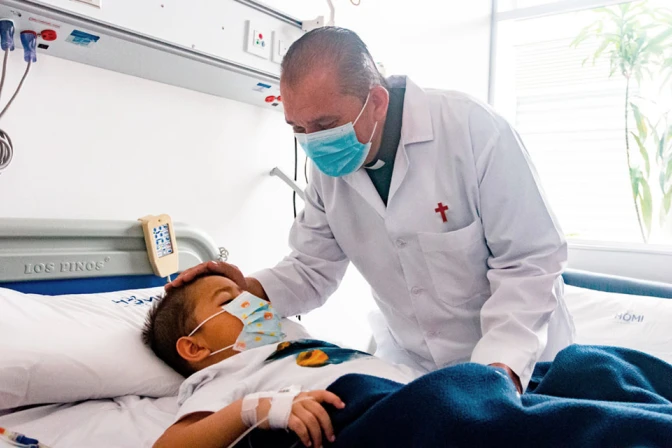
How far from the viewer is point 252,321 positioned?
129 cm

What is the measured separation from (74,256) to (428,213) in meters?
0.92

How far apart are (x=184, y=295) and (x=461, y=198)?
70 centimetres

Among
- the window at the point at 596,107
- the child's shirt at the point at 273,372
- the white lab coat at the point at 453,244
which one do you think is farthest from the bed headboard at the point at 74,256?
the window at the point at 596,107

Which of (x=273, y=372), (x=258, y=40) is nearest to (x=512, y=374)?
(x=273, y=372)

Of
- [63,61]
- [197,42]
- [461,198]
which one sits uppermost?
[197,42]

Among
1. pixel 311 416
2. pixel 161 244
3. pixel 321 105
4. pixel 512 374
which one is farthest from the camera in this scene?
pixel 161 244

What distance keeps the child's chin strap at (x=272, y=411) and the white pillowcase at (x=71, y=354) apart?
44 centimetres

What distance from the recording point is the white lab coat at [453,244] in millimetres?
1176

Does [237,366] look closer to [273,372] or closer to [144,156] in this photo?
[273,372]

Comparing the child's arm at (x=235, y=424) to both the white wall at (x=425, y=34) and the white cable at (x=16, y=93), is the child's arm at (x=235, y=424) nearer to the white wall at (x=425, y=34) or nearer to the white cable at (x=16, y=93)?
the white cable at (x=16, y=93)

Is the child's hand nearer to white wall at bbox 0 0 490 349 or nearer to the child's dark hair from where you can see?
the child's dark hair

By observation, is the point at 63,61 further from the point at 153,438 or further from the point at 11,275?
the point at 153,438

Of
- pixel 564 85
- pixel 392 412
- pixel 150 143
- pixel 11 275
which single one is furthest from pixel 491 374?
pixel 564 85

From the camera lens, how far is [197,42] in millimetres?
1719
